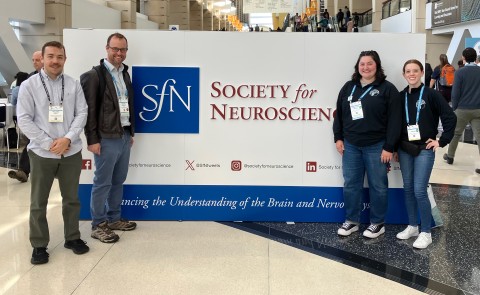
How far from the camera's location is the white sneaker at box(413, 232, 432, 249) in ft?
11.8

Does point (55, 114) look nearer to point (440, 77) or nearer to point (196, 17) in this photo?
point (440, 77)

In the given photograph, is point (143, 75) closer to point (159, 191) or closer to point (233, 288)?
point (159, 191)

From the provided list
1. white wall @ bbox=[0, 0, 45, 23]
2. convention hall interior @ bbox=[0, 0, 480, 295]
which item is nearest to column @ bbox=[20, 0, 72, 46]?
white wall @ bbox=[0, 0, 45, 23]

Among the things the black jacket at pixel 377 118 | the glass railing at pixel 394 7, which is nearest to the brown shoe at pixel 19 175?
the black jacket at pixel 377 118

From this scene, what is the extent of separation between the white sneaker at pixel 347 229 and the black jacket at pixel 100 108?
6.62ft

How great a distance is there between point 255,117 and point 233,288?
1756 mm

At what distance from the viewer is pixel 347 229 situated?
12.9ft

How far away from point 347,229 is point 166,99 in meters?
1.97

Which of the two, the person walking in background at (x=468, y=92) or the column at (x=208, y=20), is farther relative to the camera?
the column at (x=208, y=20)

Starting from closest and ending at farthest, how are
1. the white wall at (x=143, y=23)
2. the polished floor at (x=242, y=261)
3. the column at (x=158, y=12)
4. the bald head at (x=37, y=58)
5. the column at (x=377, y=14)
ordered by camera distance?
1. the polished floor at (x=242, y=261)
2. the bald head at (x=37, y=58)
3. the white wall at (x=143, y=23)
4. the column at (x=377, y=14)
5. the column at (x=158, y=12)

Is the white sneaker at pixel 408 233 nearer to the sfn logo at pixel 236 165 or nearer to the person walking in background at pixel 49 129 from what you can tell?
the sfn logo at pixel 236 165

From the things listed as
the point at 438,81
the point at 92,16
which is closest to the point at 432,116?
the point at 438,81

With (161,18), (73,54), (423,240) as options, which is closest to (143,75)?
(73,54)

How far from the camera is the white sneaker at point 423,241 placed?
11.8 feet
